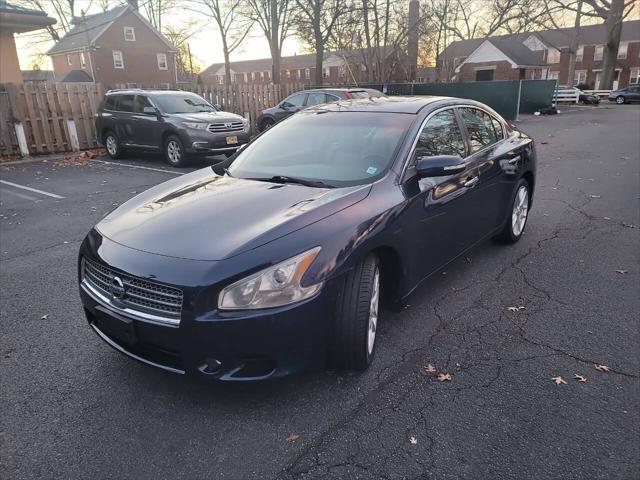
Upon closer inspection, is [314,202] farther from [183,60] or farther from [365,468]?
[183,60]

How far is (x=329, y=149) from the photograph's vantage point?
3.77m

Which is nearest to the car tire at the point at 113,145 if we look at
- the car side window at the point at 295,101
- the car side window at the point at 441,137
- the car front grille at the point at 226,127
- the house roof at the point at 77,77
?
the car front grille at the point at 226,127

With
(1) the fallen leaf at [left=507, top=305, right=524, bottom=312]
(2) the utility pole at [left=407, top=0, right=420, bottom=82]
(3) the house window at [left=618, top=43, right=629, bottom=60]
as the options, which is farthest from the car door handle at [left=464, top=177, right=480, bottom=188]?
(3) the house window at [left=618, top=43, right=629, bottom=60]

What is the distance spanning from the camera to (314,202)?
2.98 meters

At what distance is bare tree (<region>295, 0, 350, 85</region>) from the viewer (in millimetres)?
25547

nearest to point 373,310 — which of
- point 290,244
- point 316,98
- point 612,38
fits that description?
point 290,244

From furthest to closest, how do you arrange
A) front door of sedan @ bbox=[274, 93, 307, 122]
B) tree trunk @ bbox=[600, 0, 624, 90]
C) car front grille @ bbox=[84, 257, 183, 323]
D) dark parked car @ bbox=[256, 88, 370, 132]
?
tree trunk @ bbox=[600, 0, 624, 90] → front door of sedan @ bbox=[274, 93, 307, 122] → dark parked car @ bbox=[256, 88, 370, 132] → car front grille @ bbox=[84, 257, 183, 323]

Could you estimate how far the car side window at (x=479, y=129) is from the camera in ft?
14.4

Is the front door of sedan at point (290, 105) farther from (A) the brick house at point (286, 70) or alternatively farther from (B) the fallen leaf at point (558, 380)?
(A) the brick house at point (286, 70)

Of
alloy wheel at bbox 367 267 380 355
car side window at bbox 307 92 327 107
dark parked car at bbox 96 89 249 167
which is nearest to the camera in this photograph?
alloy wheel at bbox 367 267 380 355

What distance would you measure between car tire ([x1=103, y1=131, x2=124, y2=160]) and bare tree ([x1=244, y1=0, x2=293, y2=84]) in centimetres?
1469

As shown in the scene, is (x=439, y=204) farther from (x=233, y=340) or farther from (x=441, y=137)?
(x=233, y=340)

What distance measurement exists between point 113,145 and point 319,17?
1696 cm

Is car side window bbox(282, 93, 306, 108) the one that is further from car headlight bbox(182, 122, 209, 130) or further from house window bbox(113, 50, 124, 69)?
house window bbox(113, 50, 124, 69)
